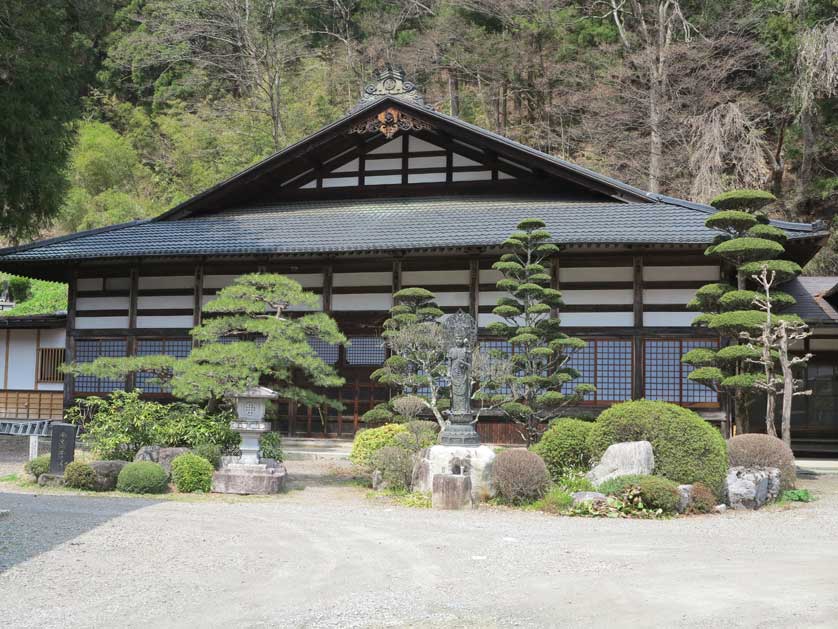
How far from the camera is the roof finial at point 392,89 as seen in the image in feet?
59.3

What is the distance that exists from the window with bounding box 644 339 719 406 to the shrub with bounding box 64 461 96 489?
32.9 feet

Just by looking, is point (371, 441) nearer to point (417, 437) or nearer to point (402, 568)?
point (417, 437)

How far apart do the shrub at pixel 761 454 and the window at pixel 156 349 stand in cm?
1140

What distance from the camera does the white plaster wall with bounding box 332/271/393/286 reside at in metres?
17.7

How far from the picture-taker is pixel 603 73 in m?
29.6

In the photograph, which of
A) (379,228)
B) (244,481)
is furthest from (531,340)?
(244,481)

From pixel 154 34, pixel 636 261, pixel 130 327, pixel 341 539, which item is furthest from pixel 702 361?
pixel 154 34

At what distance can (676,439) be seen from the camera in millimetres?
11211

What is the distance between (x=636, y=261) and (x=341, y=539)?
974cm

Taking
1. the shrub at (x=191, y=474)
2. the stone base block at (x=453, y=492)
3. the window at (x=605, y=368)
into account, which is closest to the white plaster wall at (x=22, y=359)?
the shrub at (x=191, y=474)

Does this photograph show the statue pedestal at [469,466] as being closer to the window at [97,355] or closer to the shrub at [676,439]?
the shrub at [676,439]

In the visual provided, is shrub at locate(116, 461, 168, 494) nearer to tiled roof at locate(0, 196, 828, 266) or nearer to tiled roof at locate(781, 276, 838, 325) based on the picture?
tiled roof at locate(0, 196, 828, 266)

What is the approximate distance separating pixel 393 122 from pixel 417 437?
7.56m

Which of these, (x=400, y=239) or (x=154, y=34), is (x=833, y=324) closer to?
(x=400, y=239)
